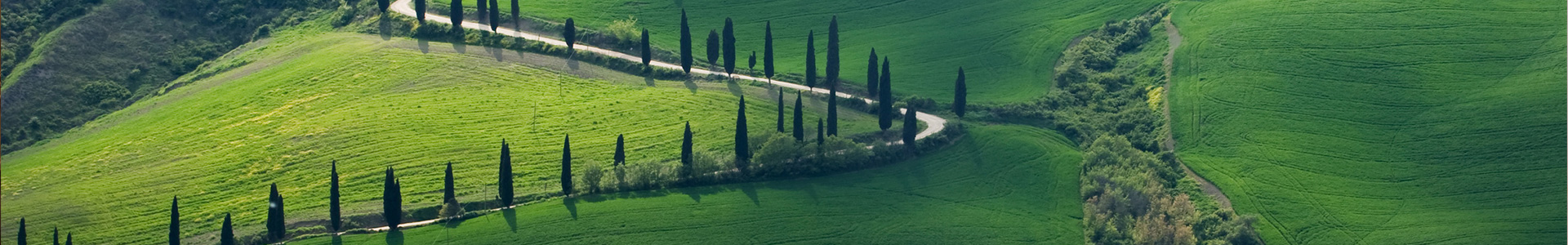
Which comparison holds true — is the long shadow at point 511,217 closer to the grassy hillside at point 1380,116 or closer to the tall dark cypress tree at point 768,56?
the tall dark cypress tree at point 768,56

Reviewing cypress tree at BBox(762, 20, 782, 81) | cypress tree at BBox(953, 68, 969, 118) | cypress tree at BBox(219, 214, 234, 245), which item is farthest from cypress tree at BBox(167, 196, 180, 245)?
cypress tree at BBox(953, 68, 969, 118)

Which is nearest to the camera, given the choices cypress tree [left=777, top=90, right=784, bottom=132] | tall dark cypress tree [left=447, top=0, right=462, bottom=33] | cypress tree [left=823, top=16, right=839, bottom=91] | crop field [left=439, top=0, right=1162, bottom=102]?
cypress tree [left=777, top=90, right=784, bottom=132]

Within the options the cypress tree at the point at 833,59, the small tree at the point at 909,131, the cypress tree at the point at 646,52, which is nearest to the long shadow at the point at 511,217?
the small tree at the point at 909,131

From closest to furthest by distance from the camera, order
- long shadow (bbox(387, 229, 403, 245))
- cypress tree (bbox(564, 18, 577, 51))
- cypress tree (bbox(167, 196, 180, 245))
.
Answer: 1. cypress tree (bbox(167, 196, 180, 245))
2. long shadow (bbox(387, 229, 403, 245))
3. cypress tree (bbox(564, 18, 577, 51))

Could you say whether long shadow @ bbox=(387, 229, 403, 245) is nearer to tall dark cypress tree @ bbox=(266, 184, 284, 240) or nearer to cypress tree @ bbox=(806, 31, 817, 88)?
tall dark cypress tree @ bbox=(266, 184, 284, 240)

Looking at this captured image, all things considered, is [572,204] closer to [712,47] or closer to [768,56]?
[768,56]
